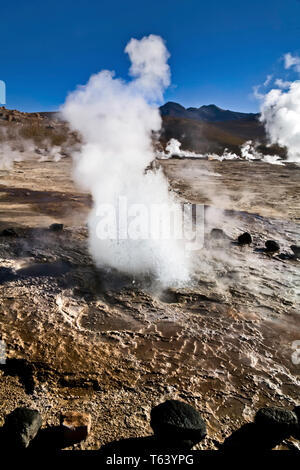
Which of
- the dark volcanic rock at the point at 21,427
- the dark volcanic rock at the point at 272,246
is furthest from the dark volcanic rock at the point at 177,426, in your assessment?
the dark volcanic rock at the point at 272,246

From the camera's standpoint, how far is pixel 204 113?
111 meters

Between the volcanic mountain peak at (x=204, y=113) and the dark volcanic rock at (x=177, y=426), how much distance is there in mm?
106016

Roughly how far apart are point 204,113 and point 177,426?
12275cm

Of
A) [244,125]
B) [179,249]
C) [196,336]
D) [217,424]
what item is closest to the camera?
[217,424]

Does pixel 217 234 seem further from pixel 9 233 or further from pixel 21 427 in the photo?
pixel 21 427

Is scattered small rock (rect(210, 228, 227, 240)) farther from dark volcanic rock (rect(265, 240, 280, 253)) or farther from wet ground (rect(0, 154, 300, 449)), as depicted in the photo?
dark volcanic rock (rect(265, 240, 280, 253))

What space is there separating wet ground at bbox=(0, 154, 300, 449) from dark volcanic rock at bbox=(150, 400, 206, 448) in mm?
220

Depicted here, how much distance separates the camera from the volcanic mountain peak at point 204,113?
99.7m

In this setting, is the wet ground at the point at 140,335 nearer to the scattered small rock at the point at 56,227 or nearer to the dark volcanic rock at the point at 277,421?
A: the scattered small rock at the point at 56,227

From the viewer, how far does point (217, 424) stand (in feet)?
9.24

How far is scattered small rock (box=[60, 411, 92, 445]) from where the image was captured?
247 cm
